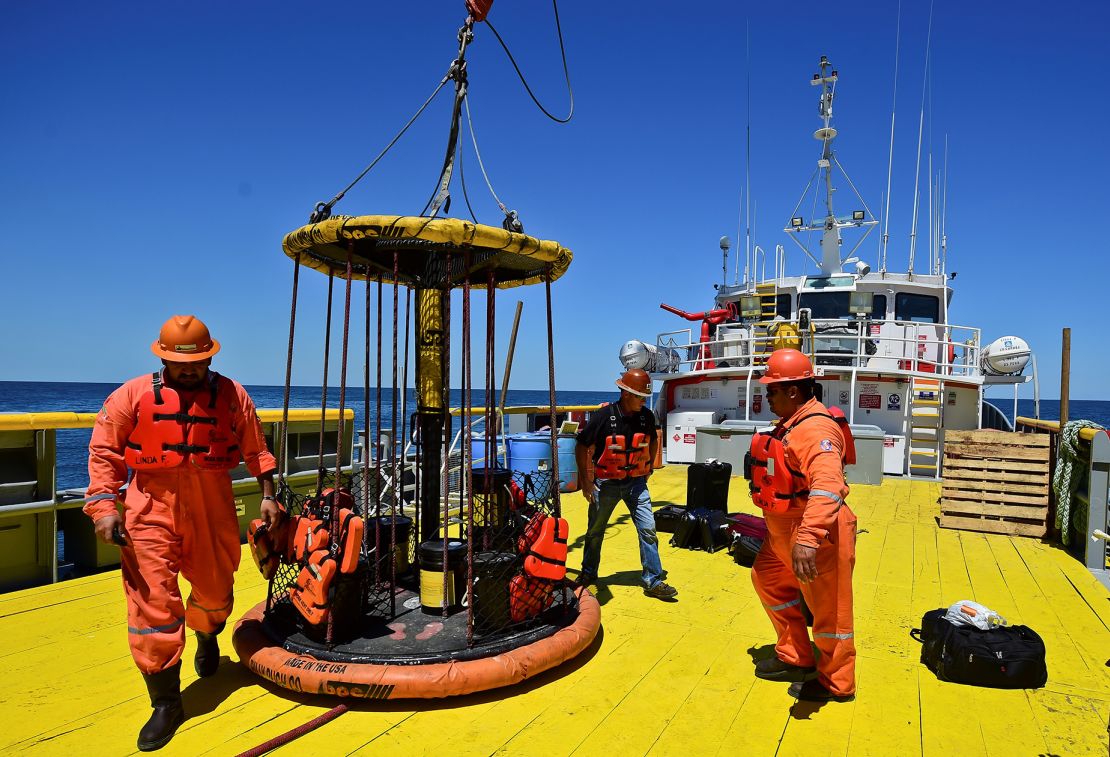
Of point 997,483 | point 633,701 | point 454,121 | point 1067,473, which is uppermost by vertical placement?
point 454,121

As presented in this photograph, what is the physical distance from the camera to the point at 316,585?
3480mm

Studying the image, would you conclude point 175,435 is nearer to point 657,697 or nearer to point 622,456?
point 657,697

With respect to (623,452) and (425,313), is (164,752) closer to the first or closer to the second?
(425,313)

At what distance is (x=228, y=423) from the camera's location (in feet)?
11.6

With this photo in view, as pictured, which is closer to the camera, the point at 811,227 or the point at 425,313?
the point at 425,313

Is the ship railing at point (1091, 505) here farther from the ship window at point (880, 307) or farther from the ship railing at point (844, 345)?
the ship window at point (880, 307)

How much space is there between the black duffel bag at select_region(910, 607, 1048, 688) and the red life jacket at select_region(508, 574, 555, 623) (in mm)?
2269

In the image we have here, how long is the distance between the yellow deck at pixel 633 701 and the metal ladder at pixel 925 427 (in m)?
7.56

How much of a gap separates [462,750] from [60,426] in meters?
4.31

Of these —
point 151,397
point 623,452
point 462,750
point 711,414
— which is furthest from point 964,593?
point 711,414

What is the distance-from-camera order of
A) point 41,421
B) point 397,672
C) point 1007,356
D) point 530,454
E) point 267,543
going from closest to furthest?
1. point 397,672
2. point 267,543
3. point 41,421
4. point 530,454
5. point 1007,356

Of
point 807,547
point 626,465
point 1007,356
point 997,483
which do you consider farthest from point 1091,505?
point 1007,356

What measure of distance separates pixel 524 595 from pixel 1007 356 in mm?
13488

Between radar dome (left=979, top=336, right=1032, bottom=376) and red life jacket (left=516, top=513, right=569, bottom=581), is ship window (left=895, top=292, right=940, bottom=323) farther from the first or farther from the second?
red life jacket (left=516, top=513, right=569, bottom=581)
